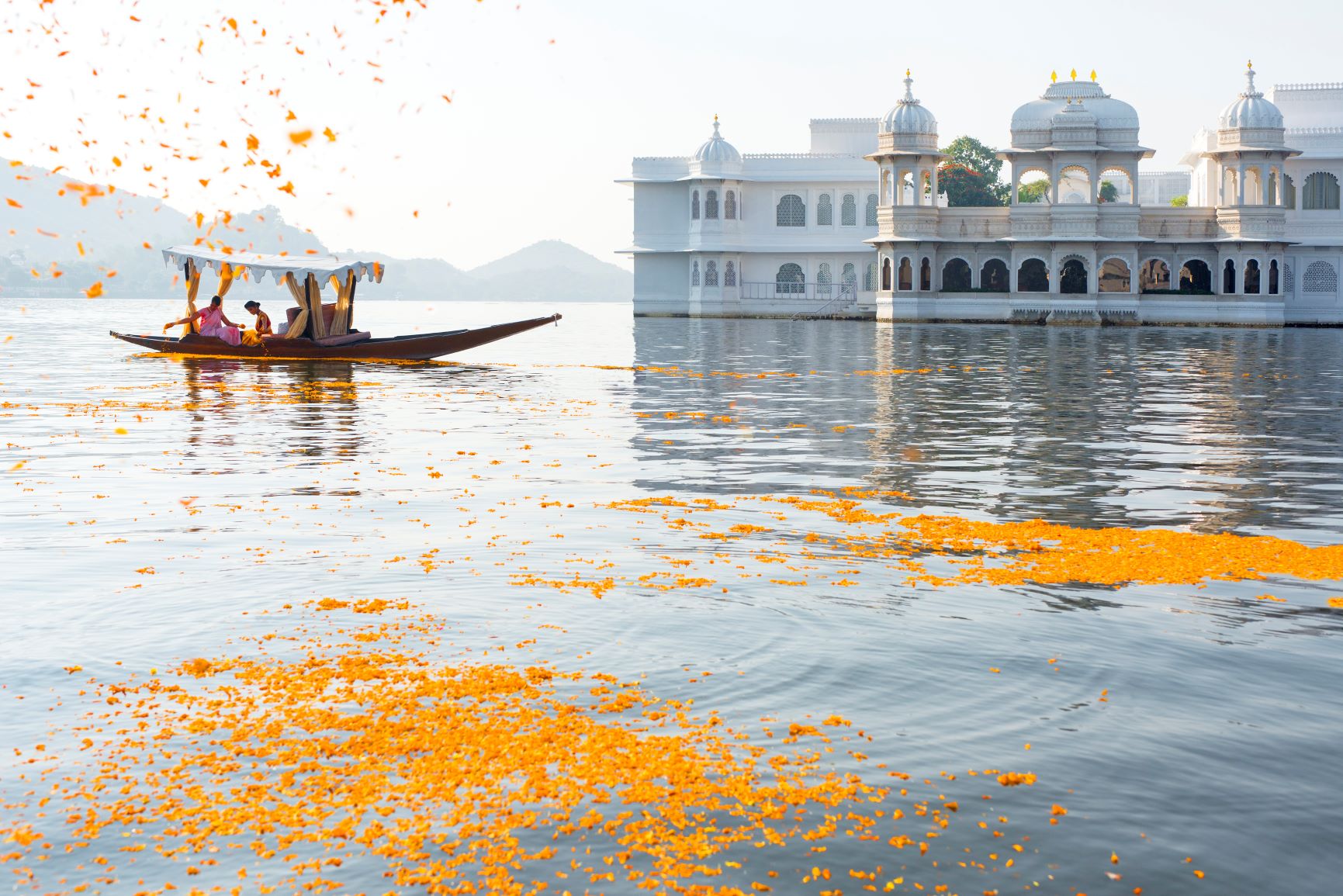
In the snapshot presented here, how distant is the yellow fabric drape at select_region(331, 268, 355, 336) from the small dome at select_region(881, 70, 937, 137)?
3566cm

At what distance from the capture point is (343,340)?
105ft

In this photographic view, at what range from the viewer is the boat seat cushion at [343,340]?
104ft

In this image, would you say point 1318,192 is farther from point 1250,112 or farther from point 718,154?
point 718,154

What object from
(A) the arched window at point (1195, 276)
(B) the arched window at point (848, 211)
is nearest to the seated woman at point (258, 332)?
(A) the arched window at point (1195, 276)

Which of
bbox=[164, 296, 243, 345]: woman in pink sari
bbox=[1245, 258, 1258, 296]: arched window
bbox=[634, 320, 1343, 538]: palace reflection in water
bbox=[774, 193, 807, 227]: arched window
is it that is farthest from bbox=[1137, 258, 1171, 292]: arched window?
bbox=[164, 296, 243, 345]: woman in pink sari

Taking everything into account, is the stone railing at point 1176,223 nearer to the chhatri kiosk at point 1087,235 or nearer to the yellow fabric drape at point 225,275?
the chhatri kiosk at point 1087,235

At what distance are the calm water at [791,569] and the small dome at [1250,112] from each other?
37.9m

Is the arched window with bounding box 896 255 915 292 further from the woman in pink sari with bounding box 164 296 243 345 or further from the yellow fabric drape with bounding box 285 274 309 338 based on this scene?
the woman in pink sari with bounding box 164 296 243 345

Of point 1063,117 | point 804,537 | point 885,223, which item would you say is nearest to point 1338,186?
point 1063,117

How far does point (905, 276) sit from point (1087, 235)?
24.2 ft

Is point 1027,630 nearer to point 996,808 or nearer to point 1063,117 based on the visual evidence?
point 996,808

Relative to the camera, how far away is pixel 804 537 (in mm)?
10648

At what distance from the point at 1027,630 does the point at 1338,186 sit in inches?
2434

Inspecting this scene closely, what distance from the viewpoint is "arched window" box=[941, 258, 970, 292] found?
6328 centimetres
